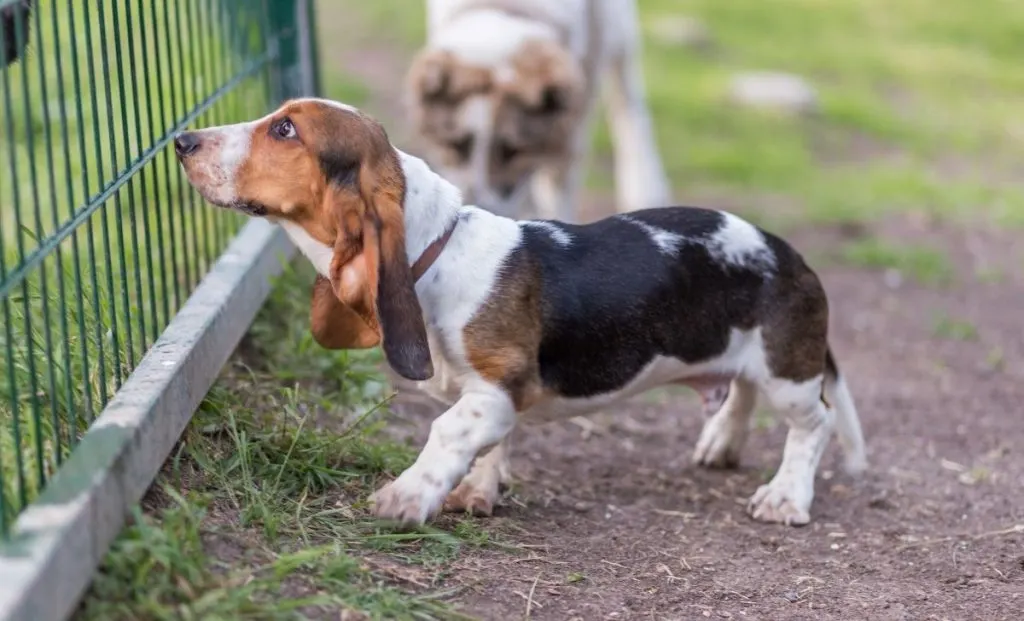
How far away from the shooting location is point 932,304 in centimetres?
804

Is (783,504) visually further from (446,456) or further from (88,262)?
(88,262)

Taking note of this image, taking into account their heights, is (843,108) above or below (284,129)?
below

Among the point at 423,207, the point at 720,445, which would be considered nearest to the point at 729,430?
the point at 720,445

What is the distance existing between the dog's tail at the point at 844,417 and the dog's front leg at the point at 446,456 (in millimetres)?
1527

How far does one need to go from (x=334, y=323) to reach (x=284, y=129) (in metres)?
0.64

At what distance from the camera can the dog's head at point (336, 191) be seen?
3.75 meters

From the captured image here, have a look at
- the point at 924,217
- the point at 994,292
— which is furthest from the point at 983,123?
the point at 994,292

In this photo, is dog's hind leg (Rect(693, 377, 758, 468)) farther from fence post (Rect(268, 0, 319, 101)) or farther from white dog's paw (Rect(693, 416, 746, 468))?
fence post (Rect(268, 0, 319, 101))

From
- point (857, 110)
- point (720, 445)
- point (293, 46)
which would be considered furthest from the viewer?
point (857, 110)

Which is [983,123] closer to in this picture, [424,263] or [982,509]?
[982,509]

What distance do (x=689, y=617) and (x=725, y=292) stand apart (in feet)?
3.86

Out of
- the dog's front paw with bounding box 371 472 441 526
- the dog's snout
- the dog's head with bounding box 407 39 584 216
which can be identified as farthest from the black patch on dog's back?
the dog's snout

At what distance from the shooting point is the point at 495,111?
7.76 metres

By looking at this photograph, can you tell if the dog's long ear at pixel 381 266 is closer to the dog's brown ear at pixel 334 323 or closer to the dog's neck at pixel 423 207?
the dog's neck at pixel 423 207
